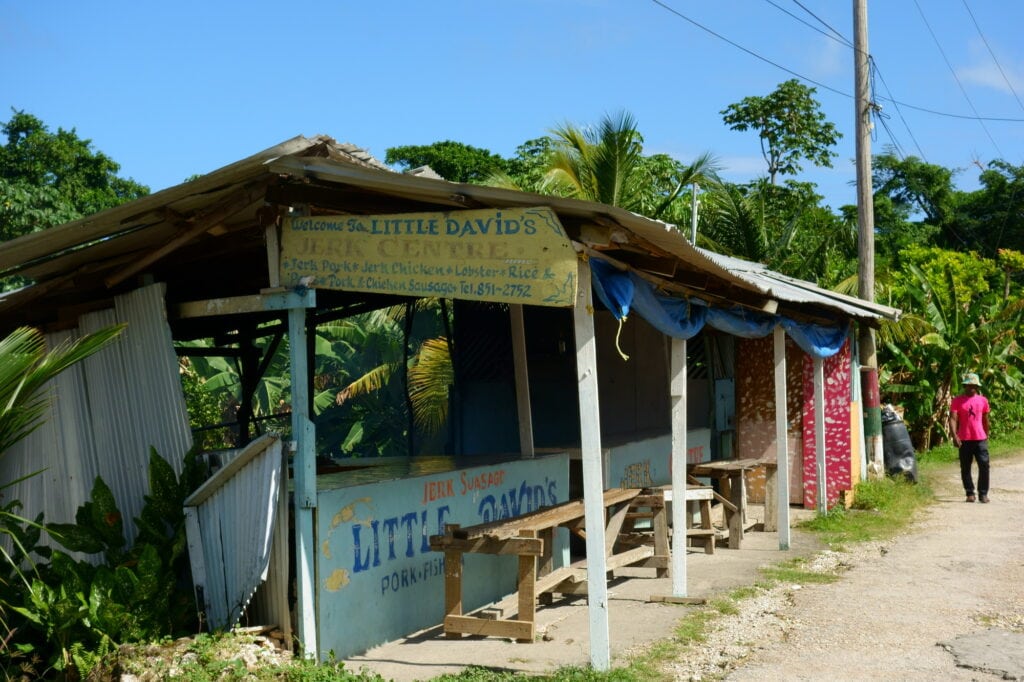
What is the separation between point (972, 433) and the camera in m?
14.4

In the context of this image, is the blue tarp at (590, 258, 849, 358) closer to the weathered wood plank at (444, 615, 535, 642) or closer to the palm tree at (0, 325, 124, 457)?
the weathered wood plank at (444, 615, 535, 642)

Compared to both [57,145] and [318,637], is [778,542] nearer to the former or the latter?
[318,637]

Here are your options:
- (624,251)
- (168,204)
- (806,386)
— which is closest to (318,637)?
(168,204)

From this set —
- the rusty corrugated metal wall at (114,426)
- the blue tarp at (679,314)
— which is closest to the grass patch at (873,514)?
the blue tarp at (679,314)

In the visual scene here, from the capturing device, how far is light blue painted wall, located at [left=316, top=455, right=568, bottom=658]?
656cm

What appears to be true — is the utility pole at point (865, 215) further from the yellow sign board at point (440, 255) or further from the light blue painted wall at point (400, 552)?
the yellow sign board at point (440, 255)

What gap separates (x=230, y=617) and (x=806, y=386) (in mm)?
9532

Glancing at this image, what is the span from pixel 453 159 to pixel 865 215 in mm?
15306

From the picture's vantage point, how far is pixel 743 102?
27.6 meters

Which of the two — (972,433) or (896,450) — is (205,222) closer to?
(972,433)

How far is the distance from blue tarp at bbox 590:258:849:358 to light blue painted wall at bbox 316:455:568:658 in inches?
71.1

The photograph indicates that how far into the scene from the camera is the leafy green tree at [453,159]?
28766 mm

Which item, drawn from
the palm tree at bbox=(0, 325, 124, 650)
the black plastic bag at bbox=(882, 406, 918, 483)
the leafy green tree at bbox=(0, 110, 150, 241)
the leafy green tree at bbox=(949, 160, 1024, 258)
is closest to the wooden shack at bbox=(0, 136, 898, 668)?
the palm tree at bbox=(0, 325, 124, 650)

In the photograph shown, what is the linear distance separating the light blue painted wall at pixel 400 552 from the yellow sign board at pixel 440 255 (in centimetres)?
138
